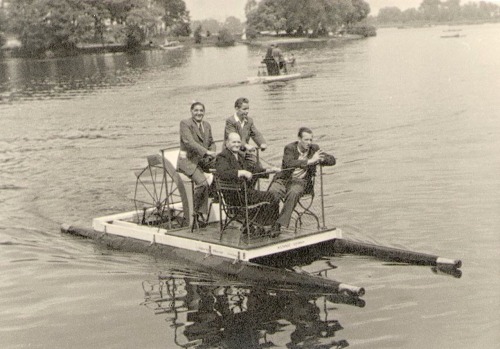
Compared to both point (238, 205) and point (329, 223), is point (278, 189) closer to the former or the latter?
point (238, 205)

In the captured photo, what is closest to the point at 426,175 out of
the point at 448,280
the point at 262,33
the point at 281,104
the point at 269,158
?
the point at 269,158

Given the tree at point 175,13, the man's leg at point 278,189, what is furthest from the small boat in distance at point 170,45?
the man's leg at point 278,189

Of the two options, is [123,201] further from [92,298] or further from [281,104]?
[281,104]

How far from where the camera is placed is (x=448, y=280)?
12.7 meters

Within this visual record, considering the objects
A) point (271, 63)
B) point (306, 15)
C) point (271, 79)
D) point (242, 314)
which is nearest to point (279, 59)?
point (271, 63)

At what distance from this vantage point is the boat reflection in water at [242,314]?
10688 mm

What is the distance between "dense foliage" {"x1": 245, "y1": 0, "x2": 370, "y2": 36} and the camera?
153 m

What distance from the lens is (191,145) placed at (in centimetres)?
1420

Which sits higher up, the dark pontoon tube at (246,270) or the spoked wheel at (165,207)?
the spoked wheel at (165,207)

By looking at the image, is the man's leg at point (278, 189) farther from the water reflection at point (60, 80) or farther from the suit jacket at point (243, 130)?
the water reflection at point (60, 80)

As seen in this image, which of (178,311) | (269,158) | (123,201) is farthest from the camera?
(269,158)

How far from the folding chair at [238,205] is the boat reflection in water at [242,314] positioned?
1044mm

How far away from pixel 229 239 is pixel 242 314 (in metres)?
1.99

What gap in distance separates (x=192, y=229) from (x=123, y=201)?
6.67 metres
